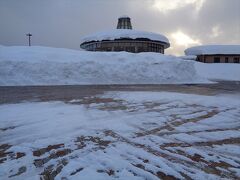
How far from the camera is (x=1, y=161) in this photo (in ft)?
8.75

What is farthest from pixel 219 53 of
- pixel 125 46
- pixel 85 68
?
pixel 85 68

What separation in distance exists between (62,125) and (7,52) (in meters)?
12.0

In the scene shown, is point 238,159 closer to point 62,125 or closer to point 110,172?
point 110,172

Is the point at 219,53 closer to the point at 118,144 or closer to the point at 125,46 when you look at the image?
the point at 125,46

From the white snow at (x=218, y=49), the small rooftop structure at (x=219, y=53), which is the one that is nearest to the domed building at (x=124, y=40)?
the white snow at (x=218, y=49)

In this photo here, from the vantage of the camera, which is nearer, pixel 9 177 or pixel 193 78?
pixel 9 177

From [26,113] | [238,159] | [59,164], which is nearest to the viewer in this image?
[59,164]

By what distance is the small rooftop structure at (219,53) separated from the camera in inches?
1380

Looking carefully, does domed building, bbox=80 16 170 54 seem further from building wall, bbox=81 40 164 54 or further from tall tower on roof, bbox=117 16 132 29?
tall tower on roof, bbox=117 16 132 29

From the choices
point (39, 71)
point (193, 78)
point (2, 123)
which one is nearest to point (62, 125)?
point (2, 123)

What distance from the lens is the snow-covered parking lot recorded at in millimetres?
2479

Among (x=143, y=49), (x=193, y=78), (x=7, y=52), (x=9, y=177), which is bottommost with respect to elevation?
(x=9, y=177)

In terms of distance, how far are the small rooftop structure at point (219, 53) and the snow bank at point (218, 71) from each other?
9502 millimetres

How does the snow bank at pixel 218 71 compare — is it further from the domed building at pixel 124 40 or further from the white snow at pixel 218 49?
the white snow at pixel 218 49
